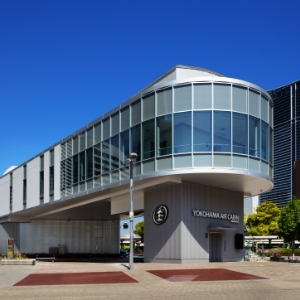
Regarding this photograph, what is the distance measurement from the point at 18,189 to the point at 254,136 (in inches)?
1174

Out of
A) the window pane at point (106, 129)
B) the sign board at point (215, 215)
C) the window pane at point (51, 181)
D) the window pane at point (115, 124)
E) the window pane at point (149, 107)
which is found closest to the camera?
the window pane at point (149, 107)

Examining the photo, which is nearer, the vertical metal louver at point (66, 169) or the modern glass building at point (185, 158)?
the modern glass building at point (185, 158)

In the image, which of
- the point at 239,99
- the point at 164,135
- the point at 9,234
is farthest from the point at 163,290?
the point at 9,234

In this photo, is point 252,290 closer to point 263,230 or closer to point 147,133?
point 147,133

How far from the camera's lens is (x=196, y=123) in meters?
29.0

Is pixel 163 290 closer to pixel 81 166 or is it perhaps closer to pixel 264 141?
pixel 264 141

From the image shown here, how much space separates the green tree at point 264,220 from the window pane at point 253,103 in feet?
185

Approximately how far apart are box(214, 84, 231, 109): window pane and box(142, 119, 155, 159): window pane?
13.5ft

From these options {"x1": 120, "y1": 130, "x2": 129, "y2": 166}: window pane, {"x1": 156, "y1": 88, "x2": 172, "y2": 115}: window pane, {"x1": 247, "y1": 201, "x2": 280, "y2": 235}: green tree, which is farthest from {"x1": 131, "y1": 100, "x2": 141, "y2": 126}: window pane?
{"x1": 247, "y1": 201, "x2": 280, "y2": 235}: green tree

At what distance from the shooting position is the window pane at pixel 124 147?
3284 cm

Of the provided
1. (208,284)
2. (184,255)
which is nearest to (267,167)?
(184,255)

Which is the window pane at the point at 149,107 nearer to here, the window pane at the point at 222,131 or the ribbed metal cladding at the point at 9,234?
the window pane at the point at 222,131

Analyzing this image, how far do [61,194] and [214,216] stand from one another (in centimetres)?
1468

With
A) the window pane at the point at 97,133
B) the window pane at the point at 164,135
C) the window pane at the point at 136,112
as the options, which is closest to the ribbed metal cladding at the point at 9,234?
the window pane at the point at 97,133
